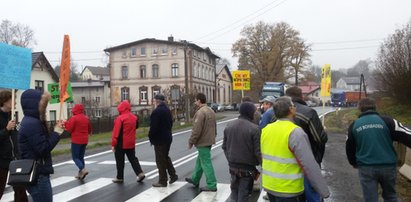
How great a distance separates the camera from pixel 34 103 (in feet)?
16.7

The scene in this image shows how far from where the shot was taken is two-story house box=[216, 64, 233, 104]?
83625mm

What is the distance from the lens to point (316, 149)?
6.24m

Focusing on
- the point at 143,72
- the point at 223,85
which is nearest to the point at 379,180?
the point at 143,72

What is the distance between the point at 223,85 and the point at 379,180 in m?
80.8

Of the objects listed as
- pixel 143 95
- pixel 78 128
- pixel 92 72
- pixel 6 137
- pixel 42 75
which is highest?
pixel 92 72

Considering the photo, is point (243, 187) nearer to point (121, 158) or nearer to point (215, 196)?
point (215, 196)

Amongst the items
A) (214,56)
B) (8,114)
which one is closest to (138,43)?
(214,56)

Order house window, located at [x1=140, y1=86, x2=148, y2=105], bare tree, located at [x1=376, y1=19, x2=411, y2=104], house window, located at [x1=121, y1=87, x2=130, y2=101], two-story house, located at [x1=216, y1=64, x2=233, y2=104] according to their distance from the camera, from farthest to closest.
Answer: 1. two-story house, located at [x1=216, y1=64, x2=233, y2=104]
2. house window, located at [x1=121, y1=87, x2=130, y2=101]
3. house window, located at [x1=140, y1=86, x2=148, y2=105]
4. bare tree, located at [x1=376, y1=19, x2=411, y2=104]

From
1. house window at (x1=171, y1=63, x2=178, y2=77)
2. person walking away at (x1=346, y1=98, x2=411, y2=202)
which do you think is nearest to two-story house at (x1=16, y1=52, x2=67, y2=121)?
house window at (x1=171, y1=63, x2=178, y2=77)

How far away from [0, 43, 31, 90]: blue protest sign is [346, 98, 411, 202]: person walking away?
507 centimetres

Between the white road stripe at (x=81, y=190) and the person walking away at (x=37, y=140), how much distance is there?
347 centimetres

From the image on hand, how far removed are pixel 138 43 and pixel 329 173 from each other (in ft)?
192

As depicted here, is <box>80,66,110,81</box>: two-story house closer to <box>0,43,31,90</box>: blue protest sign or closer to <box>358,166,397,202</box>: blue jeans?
<box>0,43,31,90</box>: blue protest sign

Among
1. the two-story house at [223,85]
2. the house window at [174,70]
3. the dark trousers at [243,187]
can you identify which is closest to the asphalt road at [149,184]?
the dark trousers at [243,187]
